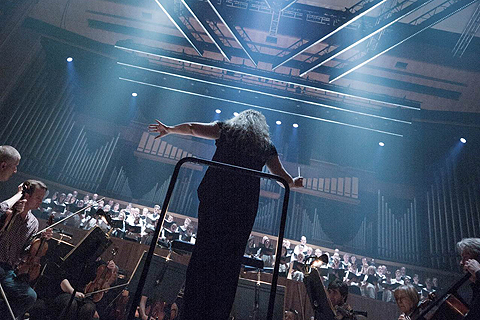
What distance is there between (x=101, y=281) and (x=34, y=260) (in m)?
0.79

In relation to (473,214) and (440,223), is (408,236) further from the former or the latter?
(473,214)

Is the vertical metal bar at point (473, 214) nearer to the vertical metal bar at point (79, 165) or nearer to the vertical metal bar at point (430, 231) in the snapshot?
the vertical metal bar at point (430, 231)

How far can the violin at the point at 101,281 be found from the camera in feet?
12.9

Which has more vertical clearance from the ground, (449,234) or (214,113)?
(214,113)

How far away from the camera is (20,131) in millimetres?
8305

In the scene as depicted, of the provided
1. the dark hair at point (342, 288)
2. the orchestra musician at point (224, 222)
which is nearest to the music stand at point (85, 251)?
the orchestra musician at point (224, 222)

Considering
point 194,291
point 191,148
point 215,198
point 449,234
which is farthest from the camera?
point 191,148

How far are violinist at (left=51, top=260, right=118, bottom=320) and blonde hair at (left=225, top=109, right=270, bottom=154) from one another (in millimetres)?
2255

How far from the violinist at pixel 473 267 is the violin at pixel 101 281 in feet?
11.9

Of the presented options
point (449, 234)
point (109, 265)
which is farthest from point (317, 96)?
point (109, 265)

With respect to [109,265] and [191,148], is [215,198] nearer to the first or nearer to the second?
[109,265]

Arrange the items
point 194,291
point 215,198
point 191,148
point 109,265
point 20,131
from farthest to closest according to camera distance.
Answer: point 191,148, point 20,131, point 109,265, point 215,198, point 194,291

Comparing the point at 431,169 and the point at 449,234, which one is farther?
the point at 431,169

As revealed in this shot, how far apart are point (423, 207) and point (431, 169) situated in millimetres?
1142
